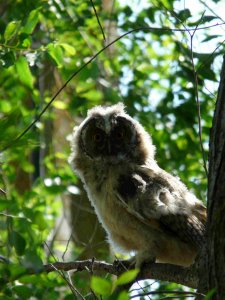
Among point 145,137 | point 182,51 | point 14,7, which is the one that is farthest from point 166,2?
point 14,7

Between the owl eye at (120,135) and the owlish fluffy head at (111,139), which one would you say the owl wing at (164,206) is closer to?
the owlish fluffy head at (111,139)

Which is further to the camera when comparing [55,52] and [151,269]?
[55,52]

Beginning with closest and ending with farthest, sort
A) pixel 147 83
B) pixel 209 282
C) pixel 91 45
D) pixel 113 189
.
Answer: pixel 209 282 → pixel 113 189 → pixel 91 45 → pixel 147 83

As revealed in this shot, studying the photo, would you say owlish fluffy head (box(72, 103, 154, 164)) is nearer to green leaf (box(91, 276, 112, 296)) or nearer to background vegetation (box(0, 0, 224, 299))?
background vegetation (box(0, 0, 224, 299))

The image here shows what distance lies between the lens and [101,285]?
1903mm

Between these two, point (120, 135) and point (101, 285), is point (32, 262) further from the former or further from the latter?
point (120, 135)

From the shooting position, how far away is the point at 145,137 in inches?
200

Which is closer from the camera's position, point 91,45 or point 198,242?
point 198,242

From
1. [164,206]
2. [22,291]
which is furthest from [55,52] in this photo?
[22,291]

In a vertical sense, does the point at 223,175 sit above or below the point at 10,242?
above

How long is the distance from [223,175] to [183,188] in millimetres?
1995

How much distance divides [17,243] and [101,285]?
3.40 ft

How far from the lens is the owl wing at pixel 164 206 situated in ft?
13.5

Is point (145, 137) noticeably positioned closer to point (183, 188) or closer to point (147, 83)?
point (183, 188)
